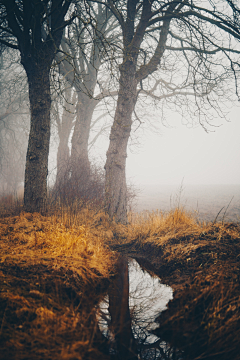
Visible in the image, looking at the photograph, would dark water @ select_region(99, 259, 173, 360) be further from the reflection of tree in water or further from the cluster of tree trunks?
the cluster of tree trunks

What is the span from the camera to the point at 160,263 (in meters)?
3.75

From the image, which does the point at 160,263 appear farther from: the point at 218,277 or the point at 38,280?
the point at 38,280

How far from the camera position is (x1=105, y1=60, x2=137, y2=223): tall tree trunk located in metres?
5.93

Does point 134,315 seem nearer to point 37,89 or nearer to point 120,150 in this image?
point 120,150

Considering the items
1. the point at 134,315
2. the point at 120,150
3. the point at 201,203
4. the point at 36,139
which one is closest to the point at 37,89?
the point at 36,139

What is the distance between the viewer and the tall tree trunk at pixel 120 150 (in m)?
5.93

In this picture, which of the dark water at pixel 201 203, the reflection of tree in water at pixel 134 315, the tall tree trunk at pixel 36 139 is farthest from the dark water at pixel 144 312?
the tall tree trunk at pixel 36 139

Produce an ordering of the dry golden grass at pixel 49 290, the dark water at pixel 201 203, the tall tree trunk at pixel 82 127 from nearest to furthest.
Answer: the dry golden grass at pixel 49 290 < the dark water at pixel 201 203 < the tall tree trunk at pixel 82 127

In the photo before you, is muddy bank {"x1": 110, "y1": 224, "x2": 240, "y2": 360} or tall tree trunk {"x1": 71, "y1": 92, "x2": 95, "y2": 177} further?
tall tree trunk {"x1": 71, "y1": 92, "x2": 95, "y2": 177}

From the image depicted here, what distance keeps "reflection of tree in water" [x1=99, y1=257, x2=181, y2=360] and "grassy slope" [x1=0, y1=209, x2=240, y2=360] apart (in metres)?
0.12

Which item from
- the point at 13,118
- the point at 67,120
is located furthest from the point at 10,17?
the point at 13,118

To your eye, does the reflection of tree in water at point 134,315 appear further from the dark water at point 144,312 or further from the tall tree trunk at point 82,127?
the tall tree trunk at point 82,127

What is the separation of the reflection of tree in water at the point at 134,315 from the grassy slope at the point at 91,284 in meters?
0.12

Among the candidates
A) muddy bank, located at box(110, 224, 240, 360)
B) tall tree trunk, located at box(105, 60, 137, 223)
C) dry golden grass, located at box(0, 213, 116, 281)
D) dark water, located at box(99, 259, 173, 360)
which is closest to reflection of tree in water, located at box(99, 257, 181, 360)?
dark water, located at box(99, 259, 173, 360)
